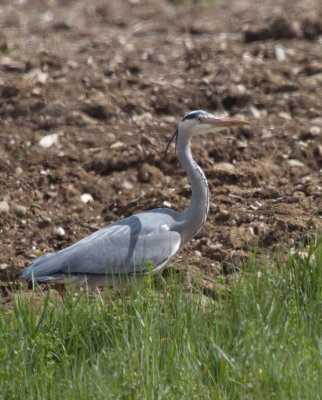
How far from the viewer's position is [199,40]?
29.2ft

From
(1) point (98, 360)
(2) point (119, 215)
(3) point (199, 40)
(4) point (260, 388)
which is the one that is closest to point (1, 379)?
(1) point (98, 360)

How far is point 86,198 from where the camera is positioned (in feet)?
21.5

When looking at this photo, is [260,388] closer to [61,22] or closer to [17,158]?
[17,158]

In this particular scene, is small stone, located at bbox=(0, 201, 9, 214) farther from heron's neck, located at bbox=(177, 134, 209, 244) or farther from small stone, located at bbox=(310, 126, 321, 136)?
small stone, located at bbox=(310, 126, 321, 136)

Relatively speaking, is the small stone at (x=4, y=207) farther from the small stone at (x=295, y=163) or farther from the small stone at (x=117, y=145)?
the small stone at (x=295, y=163)

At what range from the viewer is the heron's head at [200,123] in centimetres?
566

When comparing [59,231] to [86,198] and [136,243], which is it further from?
[136,243]

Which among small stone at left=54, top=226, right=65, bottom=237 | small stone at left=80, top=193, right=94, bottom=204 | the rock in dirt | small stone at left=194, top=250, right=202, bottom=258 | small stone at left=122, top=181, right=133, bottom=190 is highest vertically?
the rock in dirt

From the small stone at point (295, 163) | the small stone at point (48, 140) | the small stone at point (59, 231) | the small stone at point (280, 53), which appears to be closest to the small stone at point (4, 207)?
the small stone at point (59, 231)

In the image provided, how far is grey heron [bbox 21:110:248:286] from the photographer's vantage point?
5258 mm

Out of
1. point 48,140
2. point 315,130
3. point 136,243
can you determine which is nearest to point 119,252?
point 136,243

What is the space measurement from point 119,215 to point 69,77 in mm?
2086

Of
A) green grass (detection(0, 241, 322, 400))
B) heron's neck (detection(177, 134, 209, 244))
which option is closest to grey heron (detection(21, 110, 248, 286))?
heron's neck (detection(177, 134, 209, 244))

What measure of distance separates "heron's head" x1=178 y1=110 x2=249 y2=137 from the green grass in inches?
45.1
